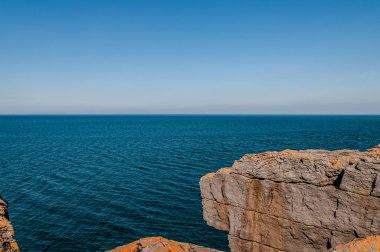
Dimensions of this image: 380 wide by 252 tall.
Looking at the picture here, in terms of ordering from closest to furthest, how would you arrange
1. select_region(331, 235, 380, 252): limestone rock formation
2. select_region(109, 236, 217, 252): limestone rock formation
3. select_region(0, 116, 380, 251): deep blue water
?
select_region(331, 235, 380, 252): limestone rock formation → select_region(109, 236, 217, 252): limestone rock formation → select_region(0, 116, 380, 251): deep blue water

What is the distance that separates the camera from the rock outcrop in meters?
15.1

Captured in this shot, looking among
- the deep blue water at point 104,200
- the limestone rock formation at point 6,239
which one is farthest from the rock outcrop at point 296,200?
the limestone rock formation at point 6,239

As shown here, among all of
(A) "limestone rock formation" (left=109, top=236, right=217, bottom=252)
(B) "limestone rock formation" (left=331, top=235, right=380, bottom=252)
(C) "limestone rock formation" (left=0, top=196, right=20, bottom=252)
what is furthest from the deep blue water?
(B) "limestone rock formation" (left=331, top=235, right=380, bottom=252)

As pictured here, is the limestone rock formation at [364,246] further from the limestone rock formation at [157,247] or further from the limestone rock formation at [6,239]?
the limestone rock formation at [6,239]

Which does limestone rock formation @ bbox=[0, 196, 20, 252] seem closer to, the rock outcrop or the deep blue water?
the rock outcrop

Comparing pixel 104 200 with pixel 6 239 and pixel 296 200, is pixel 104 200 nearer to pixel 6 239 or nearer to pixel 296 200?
pixel 6 239

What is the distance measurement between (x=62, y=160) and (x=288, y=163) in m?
65.8

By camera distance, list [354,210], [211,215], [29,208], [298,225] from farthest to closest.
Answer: [29,208] < [211,215] < [298,225] < [354,210]

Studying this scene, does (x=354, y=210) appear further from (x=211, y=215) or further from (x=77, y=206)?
(x=77, y=206)

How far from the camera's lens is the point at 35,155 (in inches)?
2906

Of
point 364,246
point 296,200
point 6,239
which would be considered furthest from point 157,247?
point 364,246

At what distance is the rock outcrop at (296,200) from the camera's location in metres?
15.1

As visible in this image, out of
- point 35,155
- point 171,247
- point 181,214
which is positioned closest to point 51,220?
point 181,214

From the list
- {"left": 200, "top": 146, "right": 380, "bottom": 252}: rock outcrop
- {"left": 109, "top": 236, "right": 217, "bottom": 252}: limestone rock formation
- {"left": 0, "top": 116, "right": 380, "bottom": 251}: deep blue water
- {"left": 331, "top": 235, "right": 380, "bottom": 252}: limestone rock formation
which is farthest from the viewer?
{"left": 0, "top": 116, "right": 380, "bottom": 251}: deep blue water
